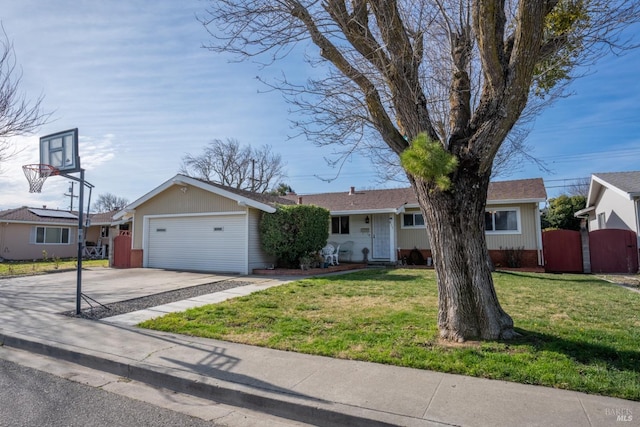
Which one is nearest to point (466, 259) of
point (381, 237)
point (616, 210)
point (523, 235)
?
point (523, 235)

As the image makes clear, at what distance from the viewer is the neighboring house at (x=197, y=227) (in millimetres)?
14789

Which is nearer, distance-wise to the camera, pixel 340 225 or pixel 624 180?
pixel 624 180

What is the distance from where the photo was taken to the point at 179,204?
643 inches

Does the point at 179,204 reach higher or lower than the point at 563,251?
higher

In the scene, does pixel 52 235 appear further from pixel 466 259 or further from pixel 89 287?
pixel 466 259

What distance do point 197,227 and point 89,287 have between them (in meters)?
5.29

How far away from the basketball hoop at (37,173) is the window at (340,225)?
13.5m

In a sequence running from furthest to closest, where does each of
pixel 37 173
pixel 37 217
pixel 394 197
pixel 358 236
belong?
pixel 37 217, pixel 394 197, pixel 358 236, pixel 37 173

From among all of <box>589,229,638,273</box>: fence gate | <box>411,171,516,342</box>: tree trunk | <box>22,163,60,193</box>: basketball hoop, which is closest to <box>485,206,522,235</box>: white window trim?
<box>589,229,638,273</box>: fence gate

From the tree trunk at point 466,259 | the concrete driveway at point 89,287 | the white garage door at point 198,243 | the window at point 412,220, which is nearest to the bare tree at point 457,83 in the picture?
the tree trunk at point 466,259

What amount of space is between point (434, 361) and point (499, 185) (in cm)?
1647

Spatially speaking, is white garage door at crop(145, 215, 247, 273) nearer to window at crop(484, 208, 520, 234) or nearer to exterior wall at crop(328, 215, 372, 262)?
exterior wall at crop(328, 215, 372, 262)

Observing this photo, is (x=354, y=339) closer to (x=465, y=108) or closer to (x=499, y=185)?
(x=465, y=108)

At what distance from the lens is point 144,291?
1034cm
